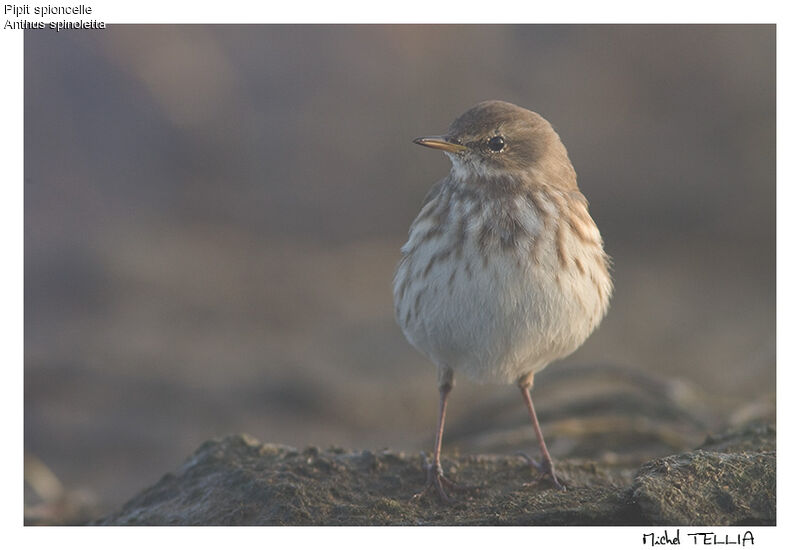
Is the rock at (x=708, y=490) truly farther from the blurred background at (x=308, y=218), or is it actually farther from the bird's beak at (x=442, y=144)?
the blurred background at (x=308, y=218)


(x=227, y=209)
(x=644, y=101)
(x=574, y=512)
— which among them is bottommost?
(x=574, y=512)

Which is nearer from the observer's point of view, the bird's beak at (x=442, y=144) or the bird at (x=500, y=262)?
the bird at (x=500, y=262)

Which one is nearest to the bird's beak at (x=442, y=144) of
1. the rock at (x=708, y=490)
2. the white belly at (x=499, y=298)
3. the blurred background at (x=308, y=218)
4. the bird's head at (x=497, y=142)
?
the bird's head at (x=497, y=142)

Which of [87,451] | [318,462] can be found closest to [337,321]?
[87,451]

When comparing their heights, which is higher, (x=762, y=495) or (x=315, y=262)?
(x=315, y=262)

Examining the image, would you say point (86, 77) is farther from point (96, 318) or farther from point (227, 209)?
point (96, 318)

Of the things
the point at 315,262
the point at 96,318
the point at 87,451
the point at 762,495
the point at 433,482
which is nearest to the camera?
the point at 762,495
